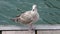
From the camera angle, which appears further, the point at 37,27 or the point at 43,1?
the point at 43,1

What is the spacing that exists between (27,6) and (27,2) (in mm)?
409

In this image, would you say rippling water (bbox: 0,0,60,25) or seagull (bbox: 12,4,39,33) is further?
rippling water (bbox: 0,0,60,25)

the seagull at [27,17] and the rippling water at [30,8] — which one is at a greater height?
the rippling water at [30,8]

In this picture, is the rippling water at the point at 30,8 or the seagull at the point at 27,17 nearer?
the seagull at the point at 27,17

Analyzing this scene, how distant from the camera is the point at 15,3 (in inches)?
240

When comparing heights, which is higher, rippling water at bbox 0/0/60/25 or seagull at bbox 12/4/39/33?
rippling water at bbox 0/0/60/25

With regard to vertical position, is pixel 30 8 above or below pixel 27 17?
above

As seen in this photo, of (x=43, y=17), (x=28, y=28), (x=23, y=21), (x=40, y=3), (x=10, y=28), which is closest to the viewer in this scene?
(x=10, y=28)

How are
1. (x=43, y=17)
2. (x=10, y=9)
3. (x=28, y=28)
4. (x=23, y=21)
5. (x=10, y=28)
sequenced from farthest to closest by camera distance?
1. (x=10, y=9)
2. (x=43, y=17)
3. (x=23, y=21)
4. (x=28, y=28)
5. (x=10, y=28)

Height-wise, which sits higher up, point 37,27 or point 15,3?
point 15,3

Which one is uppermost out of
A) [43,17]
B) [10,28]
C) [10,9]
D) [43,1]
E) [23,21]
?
[43,1]

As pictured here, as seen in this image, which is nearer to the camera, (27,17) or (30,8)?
(27,17)

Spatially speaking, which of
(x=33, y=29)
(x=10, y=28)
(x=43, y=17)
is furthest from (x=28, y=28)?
(x=43, y=17)

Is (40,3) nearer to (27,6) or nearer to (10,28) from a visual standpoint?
(27,6)
